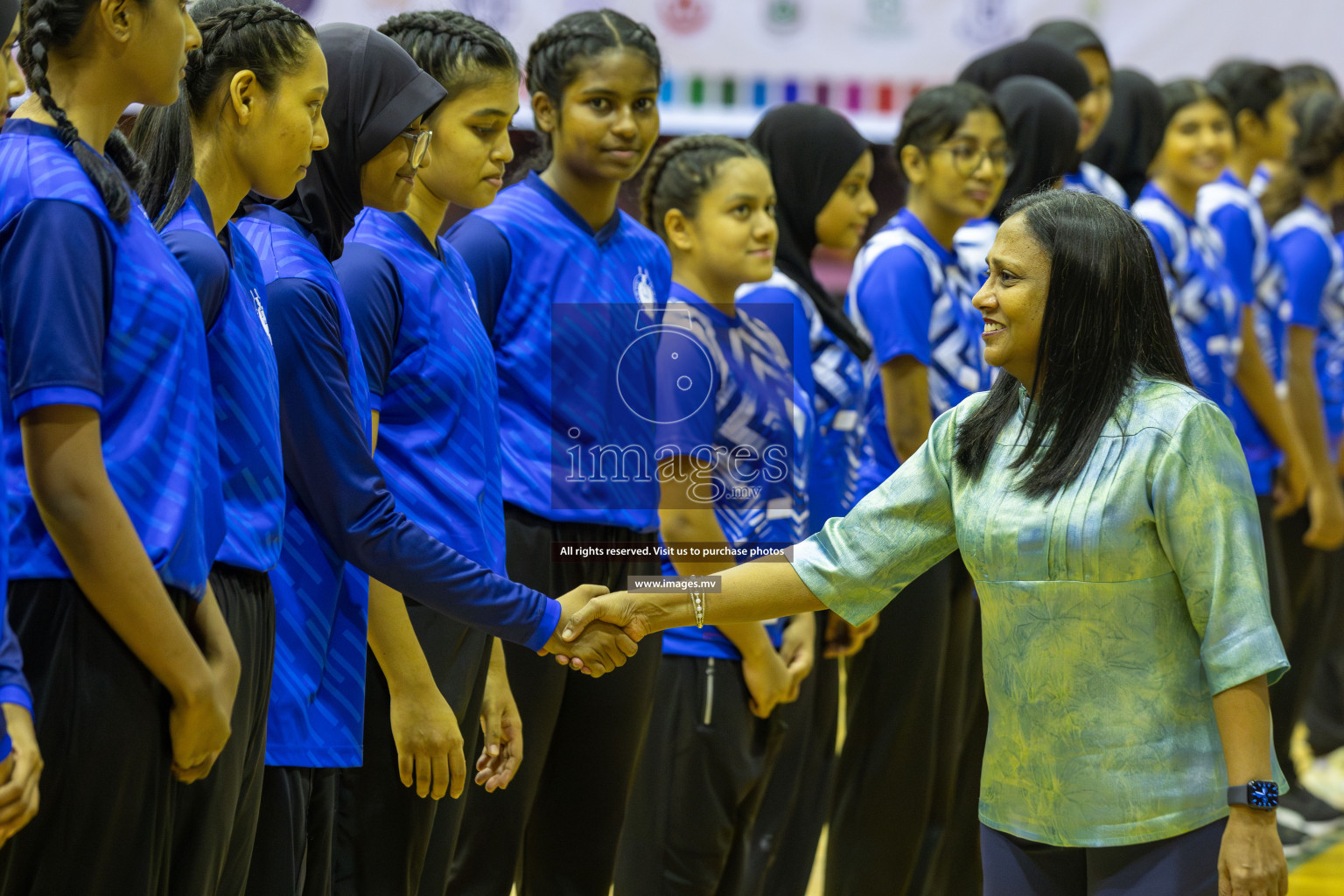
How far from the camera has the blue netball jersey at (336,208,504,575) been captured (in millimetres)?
1927

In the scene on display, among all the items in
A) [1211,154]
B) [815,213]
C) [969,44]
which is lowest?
[815,213]

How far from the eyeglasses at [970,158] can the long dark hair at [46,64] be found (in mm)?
2096

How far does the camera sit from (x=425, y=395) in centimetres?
195

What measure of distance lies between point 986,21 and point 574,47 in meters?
3.09

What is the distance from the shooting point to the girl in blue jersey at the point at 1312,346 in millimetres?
4430

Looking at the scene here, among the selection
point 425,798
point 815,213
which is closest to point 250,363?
point 425,798

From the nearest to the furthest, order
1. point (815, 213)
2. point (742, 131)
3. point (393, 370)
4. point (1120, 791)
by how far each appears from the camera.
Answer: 1. point (1120, 791)
2. point (393, 370)
3. point (815, 213)
4. point (742, 131)

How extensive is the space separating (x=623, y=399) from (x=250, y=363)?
817 millimetres

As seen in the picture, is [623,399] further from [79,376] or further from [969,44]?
[969,44]

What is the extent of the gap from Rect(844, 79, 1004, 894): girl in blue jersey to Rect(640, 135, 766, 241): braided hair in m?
0.43

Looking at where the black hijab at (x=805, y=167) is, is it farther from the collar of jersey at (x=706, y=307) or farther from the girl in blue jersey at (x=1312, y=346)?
the girl in blue jersey at (x=1312, y=346)

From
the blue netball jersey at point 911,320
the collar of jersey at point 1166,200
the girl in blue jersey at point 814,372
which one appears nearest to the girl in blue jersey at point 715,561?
the girl in blue jersey at point 814,372

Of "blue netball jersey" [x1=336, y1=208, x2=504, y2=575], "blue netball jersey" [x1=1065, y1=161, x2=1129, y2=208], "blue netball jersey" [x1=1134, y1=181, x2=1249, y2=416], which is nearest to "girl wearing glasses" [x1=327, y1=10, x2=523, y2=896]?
"blue netball jersey" [x1=336, y1=208, x2=504, y2=575]

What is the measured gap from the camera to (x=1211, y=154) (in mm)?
4156
